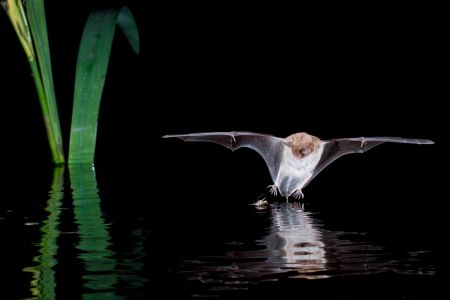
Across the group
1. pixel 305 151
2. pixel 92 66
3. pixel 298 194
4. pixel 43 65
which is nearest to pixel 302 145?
pixel 305 151

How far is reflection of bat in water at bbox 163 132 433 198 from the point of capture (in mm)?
8438

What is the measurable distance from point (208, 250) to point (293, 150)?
3364 mm

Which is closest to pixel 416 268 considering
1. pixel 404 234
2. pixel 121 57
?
pixel 404 234

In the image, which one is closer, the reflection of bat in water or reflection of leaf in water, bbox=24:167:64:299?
reflection of leaf in water, bbox=24:167:64:299

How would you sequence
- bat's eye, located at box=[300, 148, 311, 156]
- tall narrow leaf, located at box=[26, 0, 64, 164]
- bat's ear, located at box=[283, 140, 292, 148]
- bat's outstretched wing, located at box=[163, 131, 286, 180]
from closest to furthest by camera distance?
bat's eye, located at box=[300, 148, 311, 156] → bat's ear, located at box=[283, 140, 292, 148] → bat's outstretched wing, located at box=[163, 131, 286, 180] → tall narrow leaf, located at box=[26, 0, 64, 164]

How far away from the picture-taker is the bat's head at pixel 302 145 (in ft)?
27.6

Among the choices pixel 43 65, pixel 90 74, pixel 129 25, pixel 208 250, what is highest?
pixel 129 25

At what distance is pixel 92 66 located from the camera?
10.6 m

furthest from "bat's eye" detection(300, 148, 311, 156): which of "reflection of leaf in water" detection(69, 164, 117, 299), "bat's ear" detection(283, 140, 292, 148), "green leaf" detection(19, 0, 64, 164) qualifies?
"green leaf" detection(19, 0, 64, 164)

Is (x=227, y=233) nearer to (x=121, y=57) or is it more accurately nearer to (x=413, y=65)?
(x=121, y=57)

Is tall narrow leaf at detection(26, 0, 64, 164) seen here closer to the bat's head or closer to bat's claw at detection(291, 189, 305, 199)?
the bat's head

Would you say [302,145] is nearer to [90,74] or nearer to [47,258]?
[90,74]

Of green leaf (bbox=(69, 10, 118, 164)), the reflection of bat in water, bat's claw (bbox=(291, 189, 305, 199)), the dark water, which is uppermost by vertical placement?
green leaf (bbox=(69, 10, 118, 164))

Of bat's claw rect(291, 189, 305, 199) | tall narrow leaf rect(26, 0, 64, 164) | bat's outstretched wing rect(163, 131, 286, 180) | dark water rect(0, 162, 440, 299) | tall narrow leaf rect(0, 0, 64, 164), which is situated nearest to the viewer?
dark water rect(0, 162, 440, 299)
